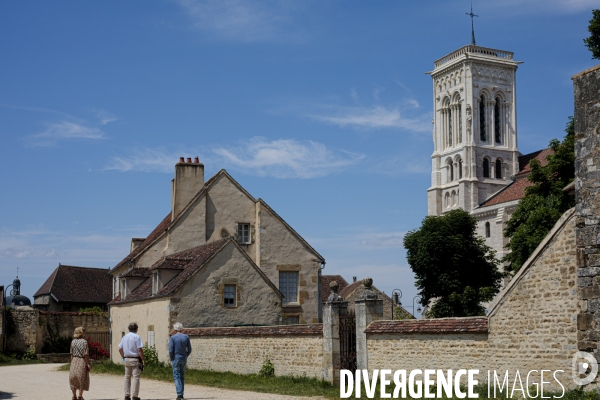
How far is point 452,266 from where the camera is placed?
4900 centimetres

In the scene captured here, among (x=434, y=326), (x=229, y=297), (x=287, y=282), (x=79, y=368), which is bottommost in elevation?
(x=79, y=368)

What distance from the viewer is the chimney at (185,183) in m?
34.5

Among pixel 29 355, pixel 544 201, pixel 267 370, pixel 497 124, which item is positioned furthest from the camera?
pixel 497 124

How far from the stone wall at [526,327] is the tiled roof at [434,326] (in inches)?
0.8

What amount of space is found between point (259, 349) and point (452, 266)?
98.0ft

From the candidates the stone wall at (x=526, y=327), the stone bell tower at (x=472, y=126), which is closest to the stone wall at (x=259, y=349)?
the stone wall at (x=526, y=327)

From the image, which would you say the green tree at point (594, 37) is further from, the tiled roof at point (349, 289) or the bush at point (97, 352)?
the tiled roof at point (349, 289)

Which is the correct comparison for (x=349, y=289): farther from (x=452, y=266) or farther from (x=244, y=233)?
(x=244, y=233)

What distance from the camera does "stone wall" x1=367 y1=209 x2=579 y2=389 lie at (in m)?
14.0

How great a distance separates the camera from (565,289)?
1405cm

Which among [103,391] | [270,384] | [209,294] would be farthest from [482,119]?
[103,391]

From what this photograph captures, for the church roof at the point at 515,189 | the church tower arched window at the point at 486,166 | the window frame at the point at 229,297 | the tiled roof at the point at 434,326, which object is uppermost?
the church tower arched window at the point at 486,166

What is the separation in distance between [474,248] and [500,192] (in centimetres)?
3332

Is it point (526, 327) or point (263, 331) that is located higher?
point (526, 327)
